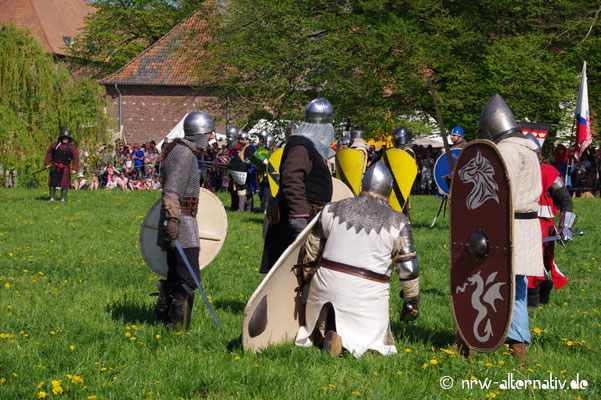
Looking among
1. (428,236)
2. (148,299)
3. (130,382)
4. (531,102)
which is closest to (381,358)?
(130,382)

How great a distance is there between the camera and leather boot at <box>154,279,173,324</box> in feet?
18.8

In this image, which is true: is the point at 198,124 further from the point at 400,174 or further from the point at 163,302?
the point at 400,174

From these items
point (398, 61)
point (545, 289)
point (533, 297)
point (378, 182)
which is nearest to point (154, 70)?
point (398, 61)

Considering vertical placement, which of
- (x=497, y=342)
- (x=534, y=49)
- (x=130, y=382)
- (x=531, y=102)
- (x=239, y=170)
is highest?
(x=534, y=49)

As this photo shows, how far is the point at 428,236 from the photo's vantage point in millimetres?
11859

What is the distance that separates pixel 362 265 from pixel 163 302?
1846 mm

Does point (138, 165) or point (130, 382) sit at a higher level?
point (138, 165)

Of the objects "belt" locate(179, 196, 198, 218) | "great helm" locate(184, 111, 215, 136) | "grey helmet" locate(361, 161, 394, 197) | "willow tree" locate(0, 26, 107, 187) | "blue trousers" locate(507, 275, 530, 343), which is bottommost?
"blue trousers" locate(507, 275, 530, 343)

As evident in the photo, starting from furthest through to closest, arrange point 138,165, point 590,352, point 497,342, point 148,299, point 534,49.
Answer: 1. point 138,165
2. point 534,49
3. point 148,299
4. point 590,352
5. point 497,342

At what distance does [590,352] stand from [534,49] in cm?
1974

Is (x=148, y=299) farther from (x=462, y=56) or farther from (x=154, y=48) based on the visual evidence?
(x=154, y=48)

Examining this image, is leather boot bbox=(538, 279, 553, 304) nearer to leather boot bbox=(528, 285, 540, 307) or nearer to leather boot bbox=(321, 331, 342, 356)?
leather boot bbox=(528, 285, 540, 307)

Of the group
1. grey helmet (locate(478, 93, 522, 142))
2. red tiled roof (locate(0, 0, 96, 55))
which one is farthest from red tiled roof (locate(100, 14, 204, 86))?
grey helmet (locate(478, 93, 522, 142))

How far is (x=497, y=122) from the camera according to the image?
505 centimetres
